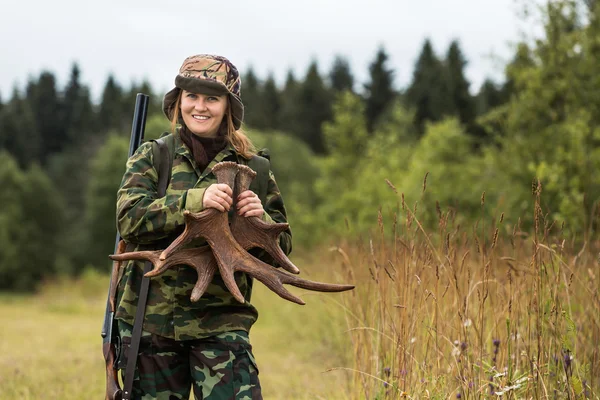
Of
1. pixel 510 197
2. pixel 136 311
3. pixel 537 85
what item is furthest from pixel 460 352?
pixel 537 85

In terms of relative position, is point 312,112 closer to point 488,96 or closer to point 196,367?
point 488,96

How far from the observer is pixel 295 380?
6.33m

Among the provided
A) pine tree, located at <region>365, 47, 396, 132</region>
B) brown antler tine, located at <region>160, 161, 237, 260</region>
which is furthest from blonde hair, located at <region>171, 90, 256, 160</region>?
pine tree, located at <region>365, 47, 396, 132</region>

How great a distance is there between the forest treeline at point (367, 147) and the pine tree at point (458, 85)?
0.11 meters

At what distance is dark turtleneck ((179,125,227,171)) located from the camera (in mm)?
3047

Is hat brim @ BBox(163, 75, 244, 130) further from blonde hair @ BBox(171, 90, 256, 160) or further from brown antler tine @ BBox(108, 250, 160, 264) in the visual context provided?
brown antler tine @ BBox(108, 250, 160, 264)

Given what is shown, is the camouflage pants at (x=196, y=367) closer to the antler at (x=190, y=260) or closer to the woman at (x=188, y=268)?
the woman at (x=188, y=268)

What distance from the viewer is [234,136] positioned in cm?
313

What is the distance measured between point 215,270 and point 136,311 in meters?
0.36

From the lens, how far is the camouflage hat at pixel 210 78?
3016mm

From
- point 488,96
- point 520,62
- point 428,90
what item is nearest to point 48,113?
point 428,90

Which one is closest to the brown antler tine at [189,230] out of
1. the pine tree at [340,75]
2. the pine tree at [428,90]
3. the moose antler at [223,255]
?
the moose antler at [223,255]

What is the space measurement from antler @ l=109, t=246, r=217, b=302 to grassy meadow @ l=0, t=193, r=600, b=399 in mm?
695

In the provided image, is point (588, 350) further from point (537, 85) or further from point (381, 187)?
point (381, 187)
